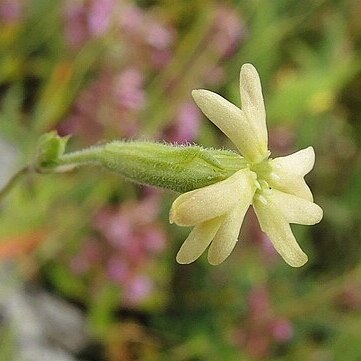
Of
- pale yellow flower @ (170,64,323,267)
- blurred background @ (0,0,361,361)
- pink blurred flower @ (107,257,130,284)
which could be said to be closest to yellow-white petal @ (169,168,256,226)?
pale yellow flower @ (170,64,323,267)

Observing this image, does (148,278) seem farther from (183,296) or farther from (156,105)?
(156,105)

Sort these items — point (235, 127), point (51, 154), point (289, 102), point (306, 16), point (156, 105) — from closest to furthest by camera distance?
point (235, 127), point (51, 154), point (156, 105), point (289, 102), point (306, 16)

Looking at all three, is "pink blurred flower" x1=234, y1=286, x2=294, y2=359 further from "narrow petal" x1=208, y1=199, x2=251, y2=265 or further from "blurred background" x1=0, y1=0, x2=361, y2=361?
"narrow petal" x1=208, y1=199, x2=251, y2=265

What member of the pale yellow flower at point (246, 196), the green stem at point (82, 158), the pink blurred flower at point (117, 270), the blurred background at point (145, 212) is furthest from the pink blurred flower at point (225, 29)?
the pale yellow flower at point (246, 196)

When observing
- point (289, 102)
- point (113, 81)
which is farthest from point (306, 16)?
point (113, 81)

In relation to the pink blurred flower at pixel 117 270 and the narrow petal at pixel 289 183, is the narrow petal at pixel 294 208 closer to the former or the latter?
the narrow petal at pixel 289 183
